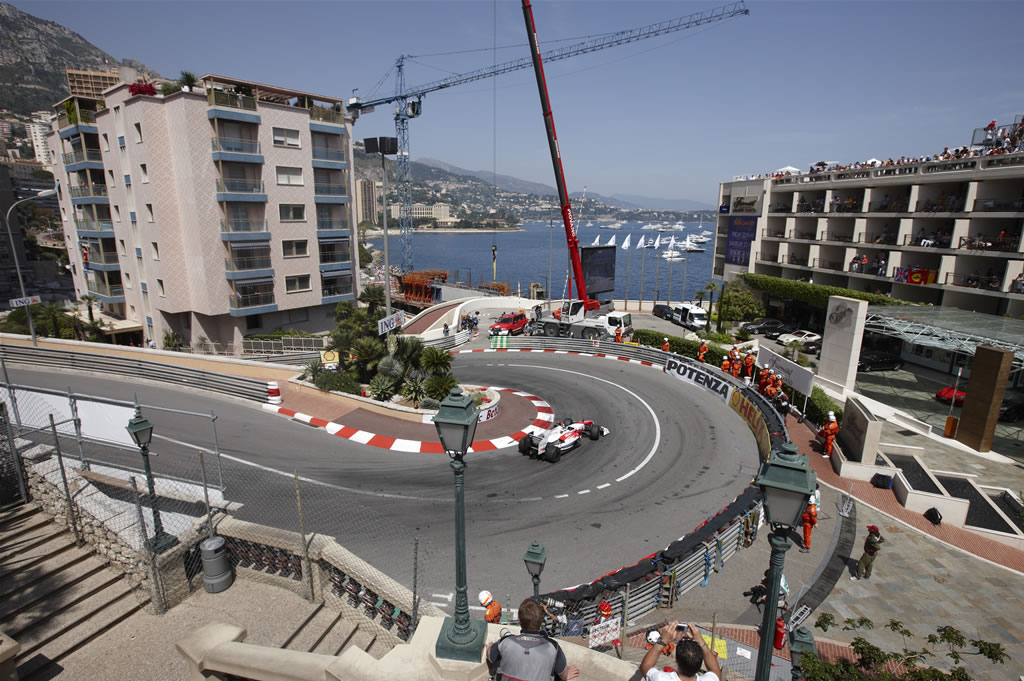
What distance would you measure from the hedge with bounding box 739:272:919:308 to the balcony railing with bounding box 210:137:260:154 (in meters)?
41.1

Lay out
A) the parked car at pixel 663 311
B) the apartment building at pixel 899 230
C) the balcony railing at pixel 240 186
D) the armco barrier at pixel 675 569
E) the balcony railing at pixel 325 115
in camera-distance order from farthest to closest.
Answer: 1. the parked car at pixel 663 311
2. the balcony railing at pixel 325 115
3. the apartment building at pixel 899 230
4. the balcony railing at pixel 240 186
5. the armco barrier at pixel 675 569

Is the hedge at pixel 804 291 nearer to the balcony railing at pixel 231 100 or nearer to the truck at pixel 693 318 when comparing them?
the truck at pixel 693 318

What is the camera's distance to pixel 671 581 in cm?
→ 1068

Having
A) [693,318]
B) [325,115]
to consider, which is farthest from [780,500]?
[693,318]

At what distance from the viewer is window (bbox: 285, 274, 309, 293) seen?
1340 inches

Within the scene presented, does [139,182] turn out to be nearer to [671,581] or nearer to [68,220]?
[68,220]

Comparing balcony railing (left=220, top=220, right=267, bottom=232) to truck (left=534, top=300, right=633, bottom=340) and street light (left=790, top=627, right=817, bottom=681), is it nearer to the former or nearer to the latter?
truck (left=534, top=300, right=633, bottom=340)

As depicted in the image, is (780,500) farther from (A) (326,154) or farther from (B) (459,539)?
(A) (326,154)

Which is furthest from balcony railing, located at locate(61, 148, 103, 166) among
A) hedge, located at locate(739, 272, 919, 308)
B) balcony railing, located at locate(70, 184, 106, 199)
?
hedge, located at locate(739, 272, 919, 308)

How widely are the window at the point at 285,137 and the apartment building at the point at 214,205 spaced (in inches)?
3.0

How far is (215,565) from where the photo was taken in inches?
323

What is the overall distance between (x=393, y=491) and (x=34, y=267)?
7911 cm

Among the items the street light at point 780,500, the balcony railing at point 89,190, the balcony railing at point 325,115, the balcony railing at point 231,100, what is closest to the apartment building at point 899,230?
the street light at point 780,500

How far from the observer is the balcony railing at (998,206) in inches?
1187
